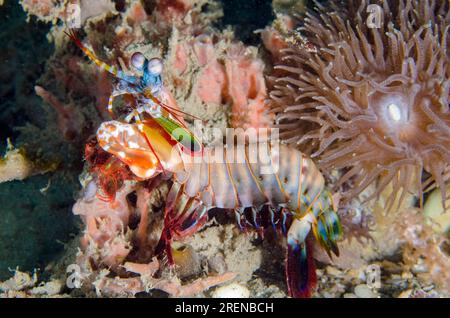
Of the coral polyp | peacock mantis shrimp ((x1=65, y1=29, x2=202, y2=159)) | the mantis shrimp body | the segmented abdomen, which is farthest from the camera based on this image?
the segmented abdomen

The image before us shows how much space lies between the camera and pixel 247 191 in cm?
389

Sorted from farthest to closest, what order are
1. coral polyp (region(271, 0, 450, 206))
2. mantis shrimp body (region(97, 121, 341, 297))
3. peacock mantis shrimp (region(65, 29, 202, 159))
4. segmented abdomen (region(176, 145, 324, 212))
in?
segmented abdomen (region(176, 145, 324, 212)) < coral polyp (region(271, 0, 450, 206)) < mantis shrimp body (region(97, 121, 341, 297)) < peacock mantis shrimp (region(65, 29, 202, 159))

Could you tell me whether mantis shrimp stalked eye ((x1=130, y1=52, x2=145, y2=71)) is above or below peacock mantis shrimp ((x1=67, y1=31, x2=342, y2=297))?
above

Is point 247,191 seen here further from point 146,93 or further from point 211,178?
point 146,93

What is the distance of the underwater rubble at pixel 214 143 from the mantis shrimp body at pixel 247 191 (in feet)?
0.53

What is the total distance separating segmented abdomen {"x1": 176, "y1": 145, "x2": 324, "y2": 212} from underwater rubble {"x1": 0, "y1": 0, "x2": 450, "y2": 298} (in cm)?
18

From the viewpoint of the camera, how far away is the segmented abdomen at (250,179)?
12.4 feet

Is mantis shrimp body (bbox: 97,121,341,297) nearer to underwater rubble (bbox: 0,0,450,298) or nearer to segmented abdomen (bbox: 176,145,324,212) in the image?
segmented abdomen (bbox: 176,145,324,212)

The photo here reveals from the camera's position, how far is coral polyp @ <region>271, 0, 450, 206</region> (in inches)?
141

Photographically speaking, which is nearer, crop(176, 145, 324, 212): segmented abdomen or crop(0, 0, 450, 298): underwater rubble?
crop(0, 0, 450, 298): underwater rubble

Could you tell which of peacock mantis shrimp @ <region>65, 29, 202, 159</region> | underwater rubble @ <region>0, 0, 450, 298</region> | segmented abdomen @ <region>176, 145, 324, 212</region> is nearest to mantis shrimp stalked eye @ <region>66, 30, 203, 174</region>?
peacock mantis shrimp @ <region>65, 29, 202, 159</region>

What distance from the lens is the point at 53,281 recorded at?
374 cm

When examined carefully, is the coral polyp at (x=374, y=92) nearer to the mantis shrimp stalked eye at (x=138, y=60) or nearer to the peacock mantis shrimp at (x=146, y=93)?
the peacock mantis shrimp at (x=146, y=93)
